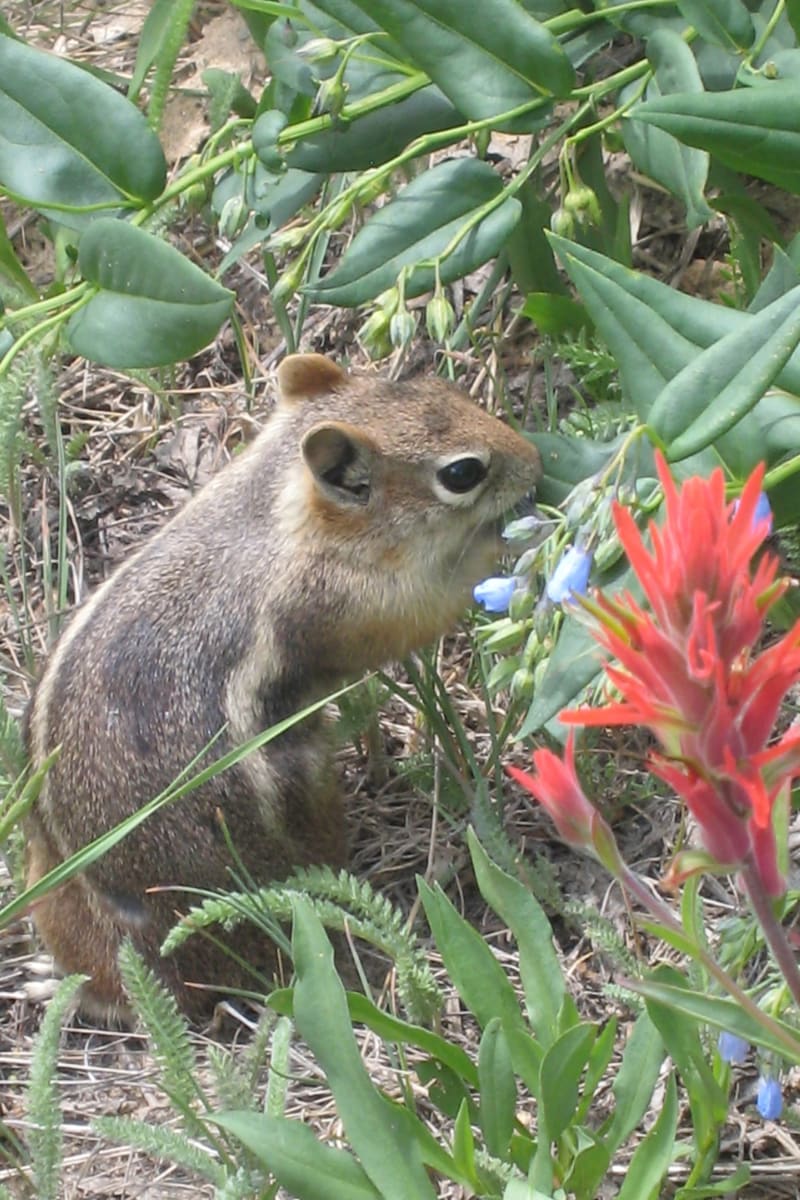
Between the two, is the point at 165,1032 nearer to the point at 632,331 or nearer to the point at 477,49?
the point at 632,331

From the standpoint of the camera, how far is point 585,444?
352 cm

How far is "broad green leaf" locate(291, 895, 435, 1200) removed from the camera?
2.46m

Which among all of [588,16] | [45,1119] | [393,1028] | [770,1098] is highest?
[588,16]

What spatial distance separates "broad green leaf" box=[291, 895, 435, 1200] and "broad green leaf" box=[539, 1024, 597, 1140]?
227 millimetres

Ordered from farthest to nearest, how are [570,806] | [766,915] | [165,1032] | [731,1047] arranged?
[165,1032]
[731,1047]
[570,806]
[766,915]

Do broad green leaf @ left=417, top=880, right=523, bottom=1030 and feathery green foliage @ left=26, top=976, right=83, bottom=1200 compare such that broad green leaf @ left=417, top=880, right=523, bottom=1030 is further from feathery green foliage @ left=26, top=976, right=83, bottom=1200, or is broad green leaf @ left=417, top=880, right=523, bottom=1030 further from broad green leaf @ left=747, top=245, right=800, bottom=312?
broad green leaf @ left=747, top=245, right=800, bottom=312

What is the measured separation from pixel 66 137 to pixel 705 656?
2.79 metres

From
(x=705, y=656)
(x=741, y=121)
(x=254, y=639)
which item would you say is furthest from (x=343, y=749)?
(x=705, y=656)

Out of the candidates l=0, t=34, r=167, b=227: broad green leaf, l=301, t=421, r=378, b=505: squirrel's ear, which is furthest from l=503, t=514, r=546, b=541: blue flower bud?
l=0, t=34, r=167, b=227: broad green leaf

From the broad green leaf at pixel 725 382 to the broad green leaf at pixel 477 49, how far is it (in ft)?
3.62

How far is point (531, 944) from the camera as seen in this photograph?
9.07 ft

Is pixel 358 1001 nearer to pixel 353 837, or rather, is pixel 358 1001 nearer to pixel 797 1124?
pixel 797 1124

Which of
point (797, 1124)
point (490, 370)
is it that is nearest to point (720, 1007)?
point (797, 1124)

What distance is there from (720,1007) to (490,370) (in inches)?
111
